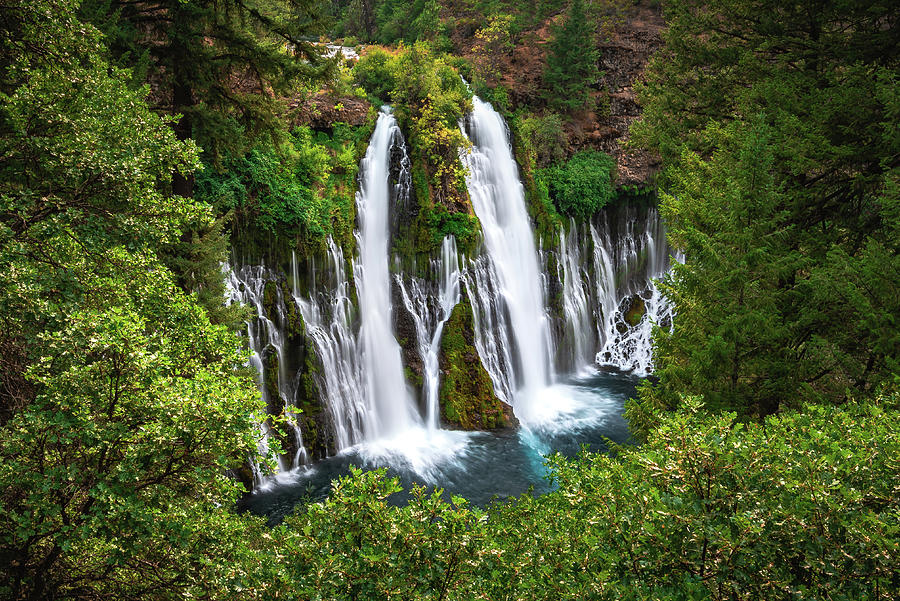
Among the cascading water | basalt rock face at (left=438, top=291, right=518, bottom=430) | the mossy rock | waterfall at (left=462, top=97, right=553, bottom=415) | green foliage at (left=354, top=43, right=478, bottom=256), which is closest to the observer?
the cascading water

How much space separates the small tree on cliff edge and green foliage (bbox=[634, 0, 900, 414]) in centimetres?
1488

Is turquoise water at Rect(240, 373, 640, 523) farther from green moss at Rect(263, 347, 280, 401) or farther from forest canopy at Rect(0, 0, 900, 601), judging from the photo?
forest canopy at Rect(0, 0, 900, 601)

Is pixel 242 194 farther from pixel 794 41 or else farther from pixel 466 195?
pixel 794 41

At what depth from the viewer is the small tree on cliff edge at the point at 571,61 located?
23.1 m

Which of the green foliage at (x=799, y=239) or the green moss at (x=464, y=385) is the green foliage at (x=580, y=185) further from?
the green foliage at (x=799, y=239)

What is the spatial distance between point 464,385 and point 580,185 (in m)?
11.5

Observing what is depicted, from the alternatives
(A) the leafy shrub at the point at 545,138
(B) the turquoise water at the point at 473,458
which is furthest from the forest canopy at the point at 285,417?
(A) the leafy shrub at the point at 545,138

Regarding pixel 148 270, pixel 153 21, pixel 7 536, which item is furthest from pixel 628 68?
pixel 7 536

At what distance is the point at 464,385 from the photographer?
15719 millimetres

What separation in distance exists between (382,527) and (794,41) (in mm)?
10452

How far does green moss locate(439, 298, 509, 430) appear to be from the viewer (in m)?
15.4

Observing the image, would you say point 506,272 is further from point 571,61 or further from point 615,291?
point 571,61

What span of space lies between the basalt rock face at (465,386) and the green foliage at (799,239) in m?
7.87

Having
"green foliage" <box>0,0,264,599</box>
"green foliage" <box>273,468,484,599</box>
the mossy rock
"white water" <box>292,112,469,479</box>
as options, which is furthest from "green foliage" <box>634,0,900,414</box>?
the mossy rock
